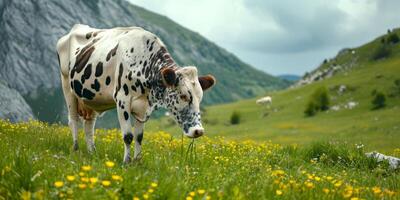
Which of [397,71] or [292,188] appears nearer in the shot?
[292,188]

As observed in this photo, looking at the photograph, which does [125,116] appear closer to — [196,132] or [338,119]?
[196,132]

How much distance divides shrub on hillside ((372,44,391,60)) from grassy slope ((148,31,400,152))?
155 centimetres

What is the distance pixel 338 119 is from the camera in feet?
288

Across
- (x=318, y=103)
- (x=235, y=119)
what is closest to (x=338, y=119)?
(x=318, y=103)

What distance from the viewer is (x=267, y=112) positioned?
114 meters

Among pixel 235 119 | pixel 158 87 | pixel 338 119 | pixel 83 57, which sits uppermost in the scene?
pixel 158 87

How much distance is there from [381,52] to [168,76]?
→ 463 ft

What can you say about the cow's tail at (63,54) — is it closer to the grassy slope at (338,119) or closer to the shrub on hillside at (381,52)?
the grassy slope at (338,119)

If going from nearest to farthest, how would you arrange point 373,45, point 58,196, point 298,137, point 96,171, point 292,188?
point 58,196 → point 96,171 → point 292,188 → point 298,137 → point 373,45

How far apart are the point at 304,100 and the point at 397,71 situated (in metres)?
20.9

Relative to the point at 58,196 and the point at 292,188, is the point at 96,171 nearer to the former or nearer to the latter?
the point at 58,196

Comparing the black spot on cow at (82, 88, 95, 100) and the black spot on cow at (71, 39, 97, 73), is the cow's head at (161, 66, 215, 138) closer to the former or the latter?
the black spot on cow at (82, 88, 95, 100)

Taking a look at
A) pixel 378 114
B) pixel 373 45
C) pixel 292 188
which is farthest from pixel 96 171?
pixel 373 45

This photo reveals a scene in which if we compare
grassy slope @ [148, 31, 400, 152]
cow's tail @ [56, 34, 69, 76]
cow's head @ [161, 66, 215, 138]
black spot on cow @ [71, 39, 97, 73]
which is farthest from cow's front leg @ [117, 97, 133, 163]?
grassy slope @ [148, 31, 400, 152]
